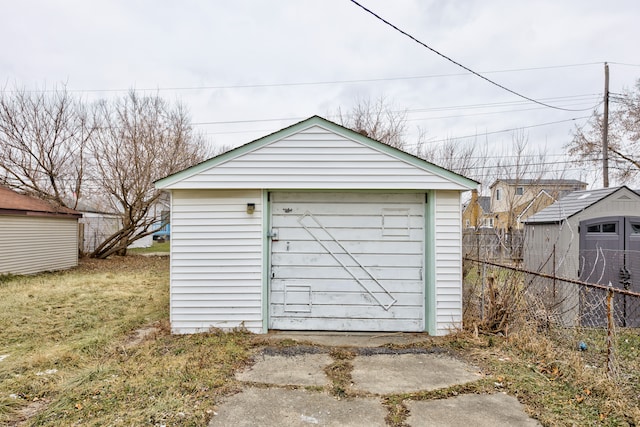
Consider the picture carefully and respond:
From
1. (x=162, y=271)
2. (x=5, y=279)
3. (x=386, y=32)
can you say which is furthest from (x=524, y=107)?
(x=5, y=279)

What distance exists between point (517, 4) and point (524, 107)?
383 inches

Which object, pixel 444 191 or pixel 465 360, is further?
pixel 444 191

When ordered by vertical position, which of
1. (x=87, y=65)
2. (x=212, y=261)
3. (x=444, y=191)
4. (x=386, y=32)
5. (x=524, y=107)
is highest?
(x=87, y=65)

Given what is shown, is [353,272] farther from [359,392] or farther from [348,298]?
[359,392]

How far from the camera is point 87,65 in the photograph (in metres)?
14.1

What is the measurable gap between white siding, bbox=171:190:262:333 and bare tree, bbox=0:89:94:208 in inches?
531

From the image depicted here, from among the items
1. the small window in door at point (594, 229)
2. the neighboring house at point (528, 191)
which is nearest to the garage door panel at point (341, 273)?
the small window in door at point (594, 229)

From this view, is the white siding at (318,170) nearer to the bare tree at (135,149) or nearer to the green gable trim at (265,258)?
the green gable trim at (265,258)

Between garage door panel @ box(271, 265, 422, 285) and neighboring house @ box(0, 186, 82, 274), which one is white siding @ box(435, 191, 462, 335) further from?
neighboring house @ box(0, 186, 82, 274)

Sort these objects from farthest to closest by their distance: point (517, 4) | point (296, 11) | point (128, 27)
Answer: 1. point (128, 27)
2. point (517, 4)
3. point (296, 11)

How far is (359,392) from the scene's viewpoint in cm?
363

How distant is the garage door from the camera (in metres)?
5.60

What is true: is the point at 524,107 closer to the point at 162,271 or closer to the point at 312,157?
the point at 312,157

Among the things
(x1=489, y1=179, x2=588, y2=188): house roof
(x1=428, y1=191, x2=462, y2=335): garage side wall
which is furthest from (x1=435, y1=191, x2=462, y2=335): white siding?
(x1=489, y1=179, x2=588, y2=188): house roof
